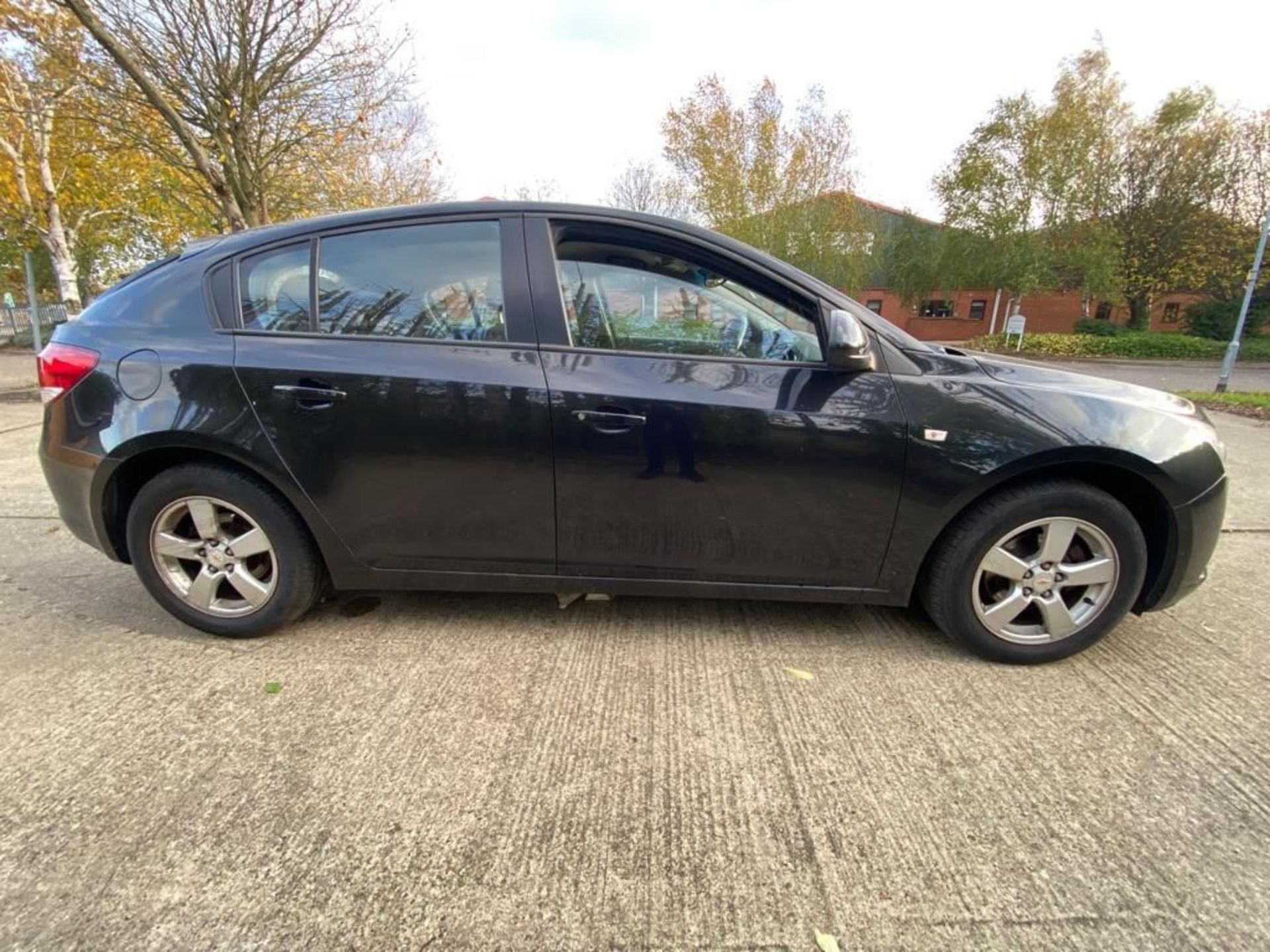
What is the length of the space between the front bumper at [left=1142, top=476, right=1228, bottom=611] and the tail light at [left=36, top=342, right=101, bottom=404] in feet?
14.0

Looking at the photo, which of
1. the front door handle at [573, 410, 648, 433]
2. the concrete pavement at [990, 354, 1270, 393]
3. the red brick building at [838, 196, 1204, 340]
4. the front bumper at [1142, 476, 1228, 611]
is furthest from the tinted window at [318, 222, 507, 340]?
the red brick building at [838, 196, 1204, 340]

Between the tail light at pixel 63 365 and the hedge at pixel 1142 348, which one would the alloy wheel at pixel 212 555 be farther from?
the hedge at pixel 1142 348

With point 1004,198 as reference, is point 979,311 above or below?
below

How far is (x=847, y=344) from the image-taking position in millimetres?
2070

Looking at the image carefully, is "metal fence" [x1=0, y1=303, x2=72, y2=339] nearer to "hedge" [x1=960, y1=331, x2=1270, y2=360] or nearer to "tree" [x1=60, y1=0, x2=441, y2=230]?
"tree" [x1=60, y1=0, x2=441, y2=230]

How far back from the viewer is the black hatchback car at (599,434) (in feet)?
7.23

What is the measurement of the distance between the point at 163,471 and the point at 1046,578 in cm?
357

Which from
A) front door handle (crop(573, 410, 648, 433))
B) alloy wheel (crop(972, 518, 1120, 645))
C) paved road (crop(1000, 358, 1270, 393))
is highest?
front door handle (crop(573, 410, 648, 433))

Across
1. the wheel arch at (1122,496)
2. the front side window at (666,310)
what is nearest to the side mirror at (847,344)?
the front side window at (666,310)

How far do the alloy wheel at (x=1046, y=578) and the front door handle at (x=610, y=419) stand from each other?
1.45 metres

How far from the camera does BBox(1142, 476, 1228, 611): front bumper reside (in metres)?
2.27

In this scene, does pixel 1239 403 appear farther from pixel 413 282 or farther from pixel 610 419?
pixel 413 282

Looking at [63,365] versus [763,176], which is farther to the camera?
[763,176]

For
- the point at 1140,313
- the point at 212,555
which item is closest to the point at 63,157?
the point at 212,555
